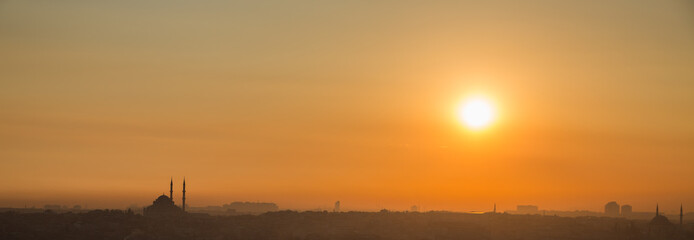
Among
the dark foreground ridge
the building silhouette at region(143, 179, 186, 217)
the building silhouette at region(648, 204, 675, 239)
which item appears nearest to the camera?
the dark foreground ridge

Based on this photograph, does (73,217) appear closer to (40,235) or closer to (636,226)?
(40,235)

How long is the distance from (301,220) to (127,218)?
2426 centimetres

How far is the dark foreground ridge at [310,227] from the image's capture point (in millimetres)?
85812

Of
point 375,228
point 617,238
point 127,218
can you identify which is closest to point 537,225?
point 617,238

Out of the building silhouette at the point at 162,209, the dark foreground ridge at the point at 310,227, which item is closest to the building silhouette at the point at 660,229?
the dark foreground ridge at the point at 310,227

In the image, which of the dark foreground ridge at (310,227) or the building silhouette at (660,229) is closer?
the dark foreground ridge at (310,227)

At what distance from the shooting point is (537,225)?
115188mm

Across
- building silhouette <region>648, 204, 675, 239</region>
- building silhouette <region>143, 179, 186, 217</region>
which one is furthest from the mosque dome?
building silhouette <region>648, 204, 675, 239</region>

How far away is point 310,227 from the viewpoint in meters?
99.9

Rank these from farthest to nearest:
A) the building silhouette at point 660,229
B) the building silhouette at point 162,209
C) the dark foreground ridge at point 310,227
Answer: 1. the building silhouette at point 660,229
2. the building silhouette at point 162,209
3. the dark foreground ridge at point 310,227

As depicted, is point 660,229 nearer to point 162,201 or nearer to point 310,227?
point 310,227

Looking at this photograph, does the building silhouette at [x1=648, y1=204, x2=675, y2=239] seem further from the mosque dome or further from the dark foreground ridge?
the mosque dome

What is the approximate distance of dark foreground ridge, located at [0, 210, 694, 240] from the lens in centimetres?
8581

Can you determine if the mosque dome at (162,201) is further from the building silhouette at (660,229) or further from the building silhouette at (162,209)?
the building silhouette at (660,229)
